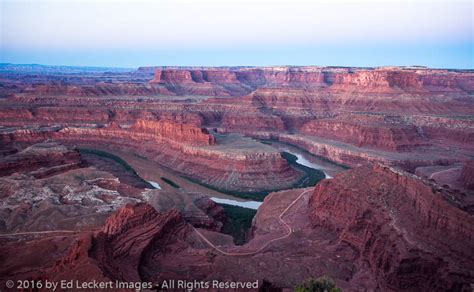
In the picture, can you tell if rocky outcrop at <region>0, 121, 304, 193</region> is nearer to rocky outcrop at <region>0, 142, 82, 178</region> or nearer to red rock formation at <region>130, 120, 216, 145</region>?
red rock formation at <region>130, 120, 216, 145</region>

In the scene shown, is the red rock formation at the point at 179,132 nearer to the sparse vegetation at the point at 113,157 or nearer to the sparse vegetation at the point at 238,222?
the sparse vegetation at the point at 113,157

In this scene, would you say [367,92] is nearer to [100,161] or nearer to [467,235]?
[100,161]

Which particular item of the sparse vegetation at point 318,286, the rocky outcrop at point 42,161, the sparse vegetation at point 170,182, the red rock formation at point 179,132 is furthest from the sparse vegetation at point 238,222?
the rocky outcrop at point 42,161

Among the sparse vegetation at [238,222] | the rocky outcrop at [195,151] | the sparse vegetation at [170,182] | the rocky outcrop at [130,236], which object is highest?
the rocky outcrop at [130,236]

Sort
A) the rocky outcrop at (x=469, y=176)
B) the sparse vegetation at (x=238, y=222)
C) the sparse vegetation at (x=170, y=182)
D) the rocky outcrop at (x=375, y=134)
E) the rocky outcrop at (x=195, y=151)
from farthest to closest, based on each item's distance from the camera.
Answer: the rocky outcrop at (x=375, y=134) → the rocky outcrop at (x=195, y=151) → the sparse vegetation at (x=170, y=182) → the rocky outcrop at (x=469, y=176) → the sparse vegetation at (x=238, y=222)

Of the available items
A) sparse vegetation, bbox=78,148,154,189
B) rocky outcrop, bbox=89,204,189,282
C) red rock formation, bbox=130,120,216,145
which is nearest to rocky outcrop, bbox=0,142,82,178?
sparse vegetation, bbox=78,148,154,189

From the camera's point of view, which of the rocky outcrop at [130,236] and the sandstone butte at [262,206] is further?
the sandstone butte at [262,206]

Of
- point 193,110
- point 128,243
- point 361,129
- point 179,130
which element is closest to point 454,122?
point 361,129
